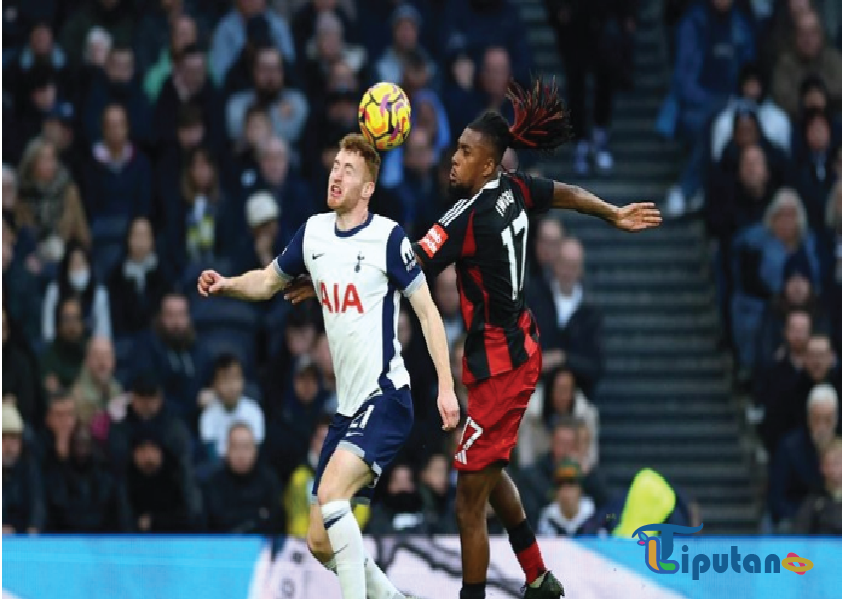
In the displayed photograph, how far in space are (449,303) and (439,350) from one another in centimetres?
512

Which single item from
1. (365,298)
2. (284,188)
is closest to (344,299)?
(365,298)

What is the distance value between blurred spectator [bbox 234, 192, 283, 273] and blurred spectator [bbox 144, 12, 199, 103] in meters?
2.18

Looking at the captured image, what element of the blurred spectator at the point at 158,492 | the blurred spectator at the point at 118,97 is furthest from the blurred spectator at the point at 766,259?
the blurred spectator at the point at 118,97

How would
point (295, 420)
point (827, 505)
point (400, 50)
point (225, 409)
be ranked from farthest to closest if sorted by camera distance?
point (400, 50), point (225, 409), point (295, 420), point (827, 505)

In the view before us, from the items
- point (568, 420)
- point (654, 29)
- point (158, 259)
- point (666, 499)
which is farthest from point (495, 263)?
point (654, 29)

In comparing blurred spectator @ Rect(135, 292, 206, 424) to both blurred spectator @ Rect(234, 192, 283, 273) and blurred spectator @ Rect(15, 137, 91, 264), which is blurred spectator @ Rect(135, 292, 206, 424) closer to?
blurred spectator @ Rect(234, 192, 283, 273)

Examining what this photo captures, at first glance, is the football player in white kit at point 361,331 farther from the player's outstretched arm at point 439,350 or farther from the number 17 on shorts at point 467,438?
the number 17 on shorts at point 467,438

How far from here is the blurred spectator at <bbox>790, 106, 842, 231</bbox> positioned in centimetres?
1675

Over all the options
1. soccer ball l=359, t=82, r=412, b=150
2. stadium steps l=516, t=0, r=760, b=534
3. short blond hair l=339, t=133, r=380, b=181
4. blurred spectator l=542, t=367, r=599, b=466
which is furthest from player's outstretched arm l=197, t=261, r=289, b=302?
stadium steps l=516, t=0, r=760, b=534

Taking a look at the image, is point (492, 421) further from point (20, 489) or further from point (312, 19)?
point (312, 19)

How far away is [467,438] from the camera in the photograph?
1066 centimetres

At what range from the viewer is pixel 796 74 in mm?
17875

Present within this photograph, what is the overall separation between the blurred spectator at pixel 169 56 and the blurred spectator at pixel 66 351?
2.66 metres

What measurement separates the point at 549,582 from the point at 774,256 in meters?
6.10
